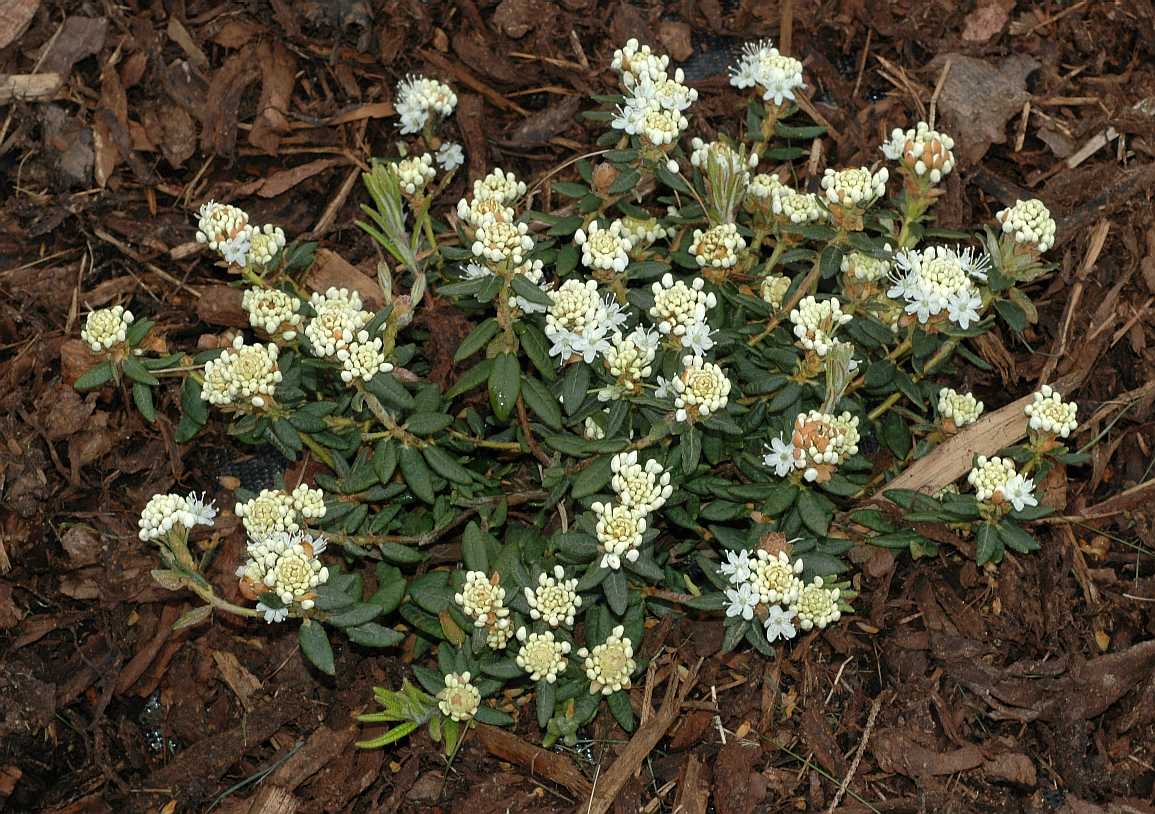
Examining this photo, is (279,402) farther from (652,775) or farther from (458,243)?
(652,775)

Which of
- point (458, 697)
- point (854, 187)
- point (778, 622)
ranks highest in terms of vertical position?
point (854, 187)

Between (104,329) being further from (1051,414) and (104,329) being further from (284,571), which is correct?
(1051,414)

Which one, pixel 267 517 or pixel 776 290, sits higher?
pixel 776 290

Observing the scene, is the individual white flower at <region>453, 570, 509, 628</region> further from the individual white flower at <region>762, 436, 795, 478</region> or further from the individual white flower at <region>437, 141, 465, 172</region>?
the individual white flower at <region>437, 141, 465, 172</region>

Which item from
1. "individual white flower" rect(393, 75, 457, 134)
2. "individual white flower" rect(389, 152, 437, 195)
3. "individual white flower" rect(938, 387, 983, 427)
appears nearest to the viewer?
"individual white flower" rect(938, 387, 983, 427)

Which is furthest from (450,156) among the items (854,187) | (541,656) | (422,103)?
(541,656)

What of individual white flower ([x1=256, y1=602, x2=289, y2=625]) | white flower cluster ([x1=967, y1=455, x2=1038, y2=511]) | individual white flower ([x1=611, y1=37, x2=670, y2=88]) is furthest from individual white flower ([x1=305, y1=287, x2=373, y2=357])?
white flower cluster ([x1=967, y1=455, x2=1038, y2=511])

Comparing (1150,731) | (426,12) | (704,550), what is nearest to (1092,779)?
(1150,731)
